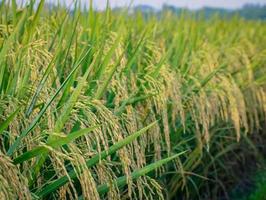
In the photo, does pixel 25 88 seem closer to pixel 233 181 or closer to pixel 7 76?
pixel 7 76

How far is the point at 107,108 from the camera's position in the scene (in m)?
2.26

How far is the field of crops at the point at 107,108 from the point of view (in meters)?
2.02

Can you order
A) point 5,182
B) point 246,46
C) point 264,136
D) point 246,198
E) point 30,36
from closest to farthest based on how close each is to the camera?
point 5,182, point 30,36, point 246,198, point 264,136, point 246,46

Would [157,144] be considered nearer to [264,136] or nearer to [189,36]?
[189,36]

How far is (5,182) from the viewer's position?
1.59 metres

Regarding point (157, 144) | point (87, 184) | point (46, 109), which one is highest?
point (46, 109)

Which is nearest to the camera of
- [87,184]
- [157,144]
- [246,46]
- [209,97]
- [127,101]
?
[87,184]

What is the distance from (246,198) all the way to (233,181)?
1.45 ft

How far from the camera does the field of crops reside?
2.02 metres

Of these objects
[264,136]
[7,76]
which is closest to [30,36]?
[7,76]

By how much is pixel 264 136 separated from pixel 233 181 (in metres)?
1.14

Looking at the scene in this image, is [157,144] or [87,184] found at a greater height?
[87,184]

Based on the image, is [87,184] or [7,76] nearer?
[87,184]

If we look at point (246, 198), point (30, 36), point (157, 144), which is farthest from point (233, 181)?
point (30, 36)
